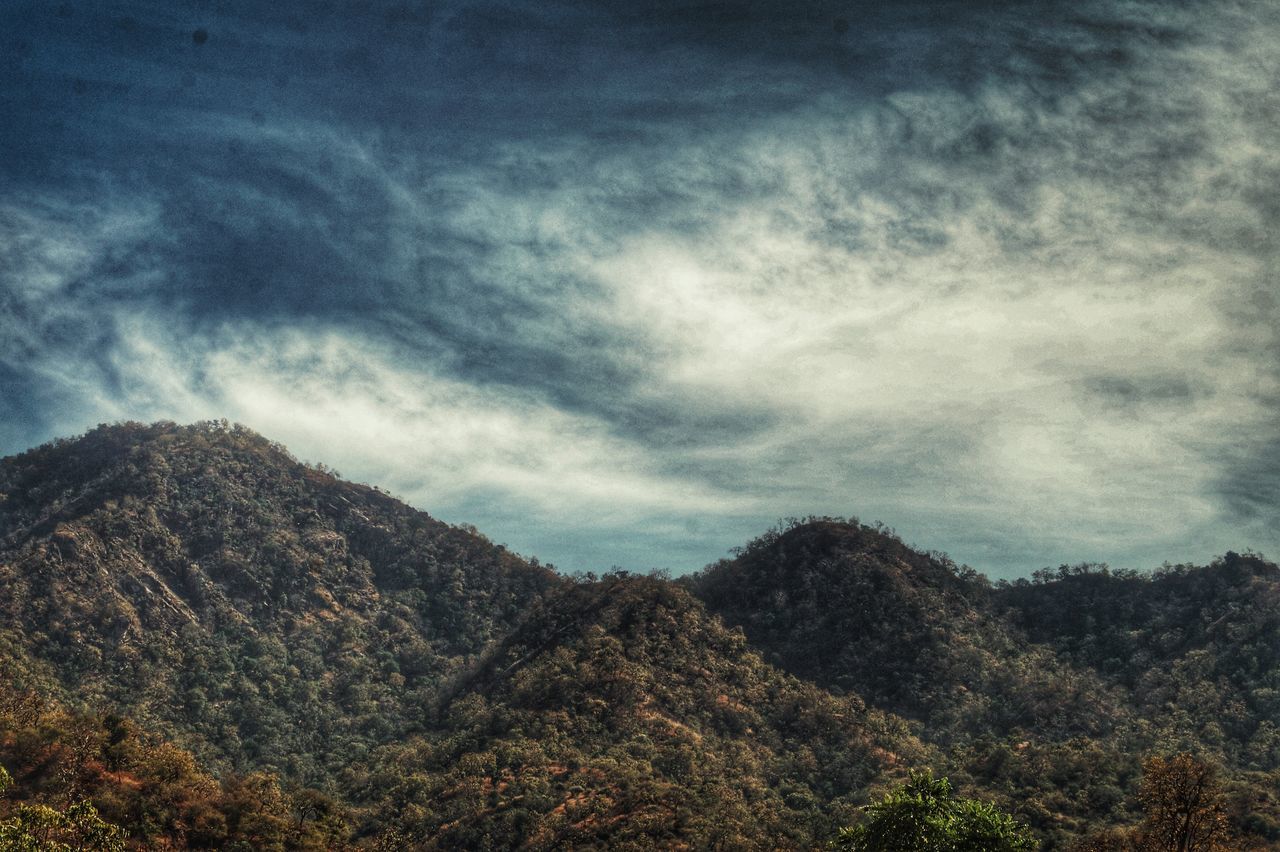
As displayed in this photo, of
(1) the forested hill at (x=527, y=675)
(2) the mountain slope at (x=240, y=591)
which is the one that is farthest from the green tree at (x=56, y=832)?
(2) the mountain slope at (x=240, y=591)

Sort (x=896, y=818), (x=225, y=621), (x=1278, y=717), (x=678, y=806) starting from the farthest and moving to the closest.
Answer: (x=225, y=621), (x=1278, y=717), (x=678, y=806), (x=896, y=818)

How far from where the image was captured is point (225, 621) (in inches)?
5285

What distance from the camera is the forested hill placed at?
262 ft

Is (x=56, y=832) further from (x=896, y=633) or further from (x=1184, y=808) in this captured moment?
(x=896, y=633)

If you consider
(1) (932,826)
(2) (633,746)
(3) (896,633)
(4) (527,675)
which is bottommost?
(2) (633,746)

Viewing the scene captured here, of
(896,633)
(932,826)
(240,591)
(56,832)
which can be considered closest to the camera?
(932,826)

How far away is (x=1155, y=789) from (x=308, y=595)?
123190mm

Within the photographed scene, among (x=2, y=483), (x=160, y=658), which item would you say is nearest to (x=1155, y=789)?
(x=160, y=658)

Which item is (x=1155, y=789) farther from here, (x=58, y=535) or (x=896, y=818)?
(x=58, y=535)

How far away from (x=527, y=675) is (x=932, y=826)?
74114 millimetres

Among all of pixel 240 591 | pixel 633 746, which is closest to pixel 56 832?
pixel 633 746

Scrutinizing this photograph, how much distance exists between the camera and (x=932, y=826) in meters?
46.1

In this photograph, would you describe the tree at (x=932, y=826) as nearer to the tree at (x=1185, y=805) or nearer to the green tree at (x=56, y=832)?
the tree at (x=1185, y=805)

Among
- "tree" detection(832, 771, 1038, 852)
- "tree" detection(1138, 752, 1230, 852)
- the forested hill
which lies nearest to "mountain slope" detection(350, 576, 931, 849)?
the forested hill
